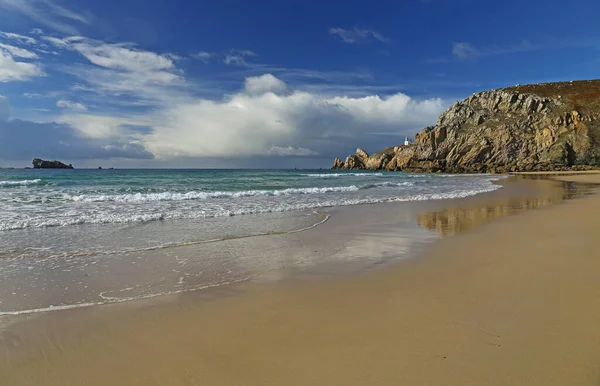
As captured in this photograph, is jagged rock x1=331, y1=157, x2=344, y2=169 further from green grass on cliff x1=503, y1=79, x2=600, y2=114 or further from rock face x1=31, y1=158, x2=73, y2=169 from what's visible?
rock face x1=31, y1=158, x2=73, y2=169

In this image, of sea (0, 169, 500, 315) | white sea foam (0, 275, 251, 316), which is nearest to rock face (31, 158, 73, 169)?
sea (0, 169, 500, 315)

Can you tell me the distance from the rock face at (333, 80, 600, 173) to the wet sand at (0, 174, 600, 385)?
63.5 metres

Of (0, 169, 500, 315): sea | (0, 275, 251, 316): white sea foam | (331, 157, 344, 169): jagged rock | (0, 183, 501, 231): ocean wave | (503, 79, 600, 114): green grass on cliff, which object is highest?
(503, 79, 600, 114): green grass on cliff

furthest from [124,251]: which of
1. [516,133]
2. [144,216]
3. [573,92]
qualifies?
[573,92]

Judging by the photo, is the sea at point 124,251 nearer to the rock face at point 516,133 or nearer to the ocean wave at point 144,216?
the ocean wave at point 144,216

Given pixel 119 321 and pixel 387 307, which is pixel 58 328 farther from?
pixel 387 307

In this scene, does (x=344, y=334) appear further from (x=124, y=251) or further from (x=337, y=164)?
(x=337, y=164)

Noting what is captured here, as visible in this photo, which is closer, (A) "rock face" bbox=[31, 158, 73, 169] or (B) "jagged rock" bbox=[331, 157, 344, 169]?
(A) "rock face" bbox=[31, 158, 73, 169]

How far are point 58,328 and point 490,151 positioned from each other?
7816 centimetres

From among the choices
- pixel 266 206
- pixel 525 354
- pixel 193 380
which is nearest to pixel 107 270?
pixel 193 380

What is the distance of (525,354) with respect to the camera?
2512 mm

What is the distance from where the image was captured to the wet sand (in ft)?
7.79

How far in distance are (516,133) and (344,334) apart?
7818 cm

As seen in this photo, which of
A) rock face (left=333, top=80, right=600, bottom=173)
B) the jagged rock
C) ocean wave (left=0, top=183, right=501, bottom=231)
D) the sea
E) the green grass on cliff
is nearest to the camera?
the sea
